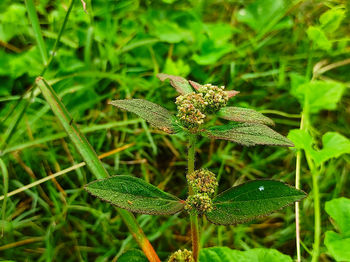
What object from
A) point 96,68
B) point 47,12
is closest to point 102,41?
point 96,68

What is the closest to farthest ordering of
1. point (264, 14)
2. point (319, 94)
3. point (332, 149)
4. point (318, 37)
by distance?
point (332, 149) < point (319, 94) < point (318, 37) < point (264, 14)

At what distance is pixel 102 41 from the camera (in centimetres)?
154

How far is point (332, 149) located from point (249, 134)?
465 mm

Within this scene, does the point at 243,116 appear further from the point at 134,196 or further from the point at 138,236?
the point at 138,236

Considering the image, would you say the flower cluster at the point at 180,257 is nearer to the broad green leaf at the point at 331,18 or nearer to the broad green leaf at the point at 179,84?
the broad green leaf at the point at 179,84

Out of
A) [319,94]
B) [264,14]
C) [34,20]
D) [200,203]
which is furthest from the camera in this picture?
[264,14]

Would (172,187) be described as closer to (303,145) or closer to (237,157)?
(237,157)

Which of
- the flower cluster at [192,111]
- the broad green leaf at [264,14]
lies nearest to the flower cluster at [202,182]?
the flower cluster at [192,111]

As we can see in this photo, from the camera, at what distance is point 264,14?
1831mm

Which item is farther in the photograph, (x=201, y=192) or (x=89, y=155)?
(x=89, y=155)

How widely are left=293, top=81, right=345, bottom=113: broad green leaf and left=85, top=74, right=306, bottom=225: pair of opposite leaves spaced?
2.26 feet

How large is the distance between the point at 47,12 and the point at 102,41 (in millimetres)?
431

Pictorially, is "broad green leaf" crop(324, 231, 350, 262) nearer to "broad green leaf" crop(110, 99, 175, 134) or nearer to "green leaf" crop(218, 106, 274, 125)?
"green leaf" crop(218, 106, 274, 125)

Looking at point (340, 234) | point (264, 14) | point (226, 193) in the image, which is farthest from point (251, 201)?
point (264, 14)
